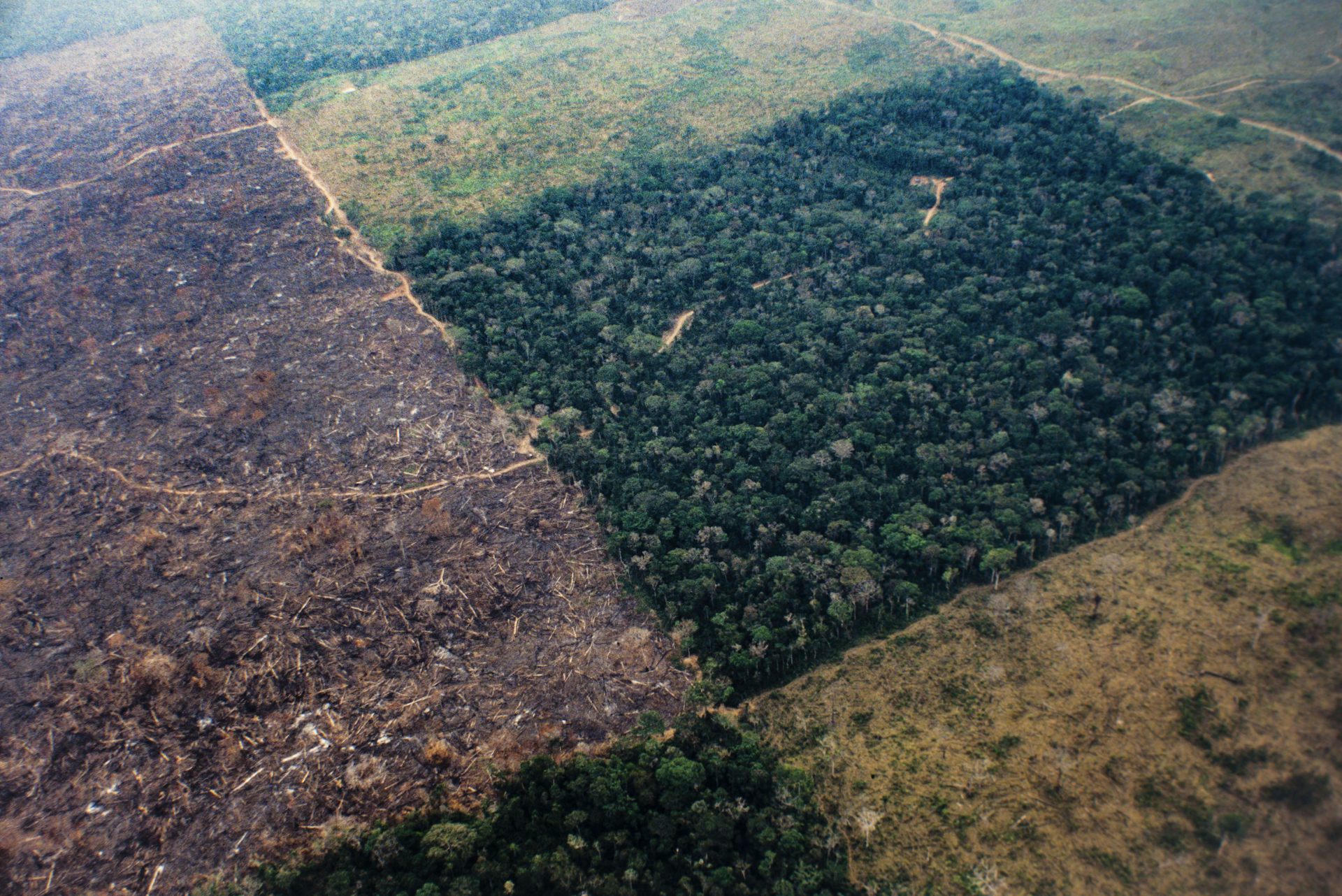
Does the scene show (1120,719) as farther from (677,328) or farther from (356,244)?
(356,244)

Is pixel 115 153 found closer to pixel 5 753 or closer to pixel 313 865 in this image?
pixel 5 753

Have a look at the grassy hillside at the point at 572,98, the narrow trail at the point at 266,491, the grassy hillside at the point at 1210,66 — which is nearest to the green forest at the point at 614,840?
the narrow trail at the point at 266,491

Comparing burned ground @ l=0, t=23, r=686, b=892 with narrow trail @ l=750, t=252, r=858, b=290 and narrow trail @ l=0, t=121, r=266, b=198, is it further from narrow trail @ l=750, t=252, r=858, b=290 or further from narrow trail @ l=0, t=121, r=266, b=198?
narrow trail @ l=750, t=252, r=858, b=290

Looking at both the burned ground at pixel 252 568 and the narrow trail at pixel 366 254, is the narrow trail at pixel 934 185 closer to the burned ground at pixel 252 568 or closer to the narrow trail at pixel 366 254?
the narrow trail at pixel 366 254

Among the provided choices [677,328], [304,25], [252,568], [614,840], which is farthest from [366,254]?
[304,25]

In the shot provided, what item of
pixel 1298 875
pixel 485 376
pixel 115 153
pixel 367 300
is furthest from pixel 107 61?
pixel 1298 875

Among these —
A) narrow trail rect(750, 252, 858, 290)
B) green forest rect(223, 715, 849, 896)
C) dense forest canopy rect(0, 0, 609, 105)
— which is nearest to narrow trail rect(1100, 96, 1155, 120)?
narrow trail rect(750, 252, 858, 290)
